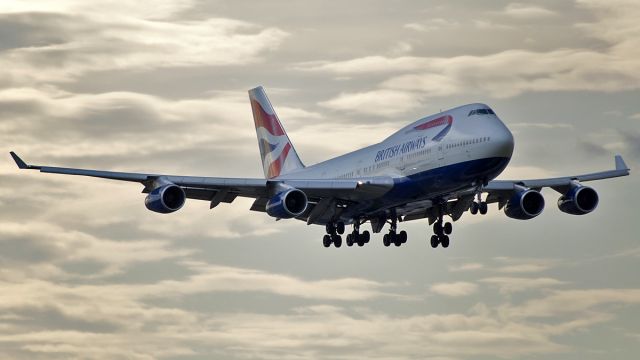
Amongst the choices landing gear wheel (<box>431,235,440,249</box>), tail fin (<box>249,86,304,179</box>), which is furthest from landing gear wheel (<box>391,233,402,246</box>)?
tail fin (<box>249,86,304,179</box>)

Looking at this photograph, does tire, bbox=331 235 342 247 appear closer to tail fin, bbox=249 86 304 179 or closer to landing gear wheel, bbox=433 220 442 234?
landing gear wheel, bbox=433 220 442 234

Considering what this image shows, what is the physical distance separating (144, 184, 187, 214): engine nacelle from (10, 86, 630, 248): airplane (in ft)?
0.18

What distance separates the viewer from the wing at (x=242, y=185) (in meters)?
75.3

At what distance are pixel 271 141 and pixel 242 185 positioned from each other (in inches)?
900

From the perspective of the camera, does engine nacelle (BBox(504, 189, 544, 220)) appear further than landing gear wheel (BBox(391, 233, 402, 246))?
No

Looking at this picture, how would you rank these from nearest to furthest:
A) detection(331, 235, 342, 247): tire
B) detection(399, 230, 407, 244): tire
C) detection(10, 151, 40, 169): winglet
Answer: detection(10, 151, 40, 169): winglet < detection(331, 235, 342, 247): tire < detection(399, 230, 407, 244): tire

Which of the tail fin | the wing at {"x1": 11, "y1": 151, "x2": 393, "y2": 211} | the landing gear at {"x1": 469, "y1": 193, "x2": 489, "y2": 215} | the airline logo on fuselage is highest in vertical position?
the tail fin

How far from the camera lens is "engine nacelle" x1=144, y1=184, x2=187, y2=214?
7406cm

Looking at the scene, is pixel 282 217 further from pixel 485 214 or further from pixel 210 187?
pixel 485 214

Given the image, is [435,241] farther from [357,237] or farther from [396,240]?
[357,237]

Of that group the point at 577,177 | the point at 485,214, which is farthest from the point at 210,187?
the point at 577,177

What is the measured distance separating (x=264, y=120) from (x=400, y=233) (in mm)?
21391

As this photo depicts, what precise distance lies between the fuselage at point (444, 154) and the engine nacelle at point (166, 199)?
38.8ft

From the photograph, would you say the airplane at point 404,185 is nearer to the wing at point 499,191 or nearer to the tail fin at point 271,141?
the wing at point 499,191
